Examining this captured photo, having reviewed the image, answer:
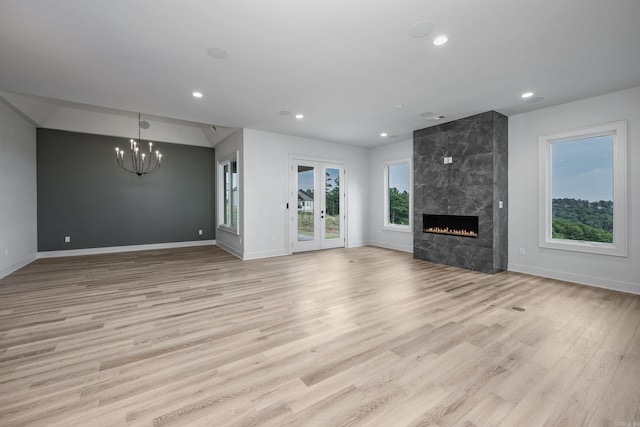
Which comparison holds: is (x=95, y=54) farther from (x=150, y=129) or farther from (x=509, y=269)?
(x=509, y=269)

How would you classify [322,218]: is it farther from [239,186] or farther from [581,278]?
[581,278]

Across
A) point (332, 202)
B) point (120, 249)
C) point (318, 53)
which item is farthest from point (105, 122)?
point (318, 53)

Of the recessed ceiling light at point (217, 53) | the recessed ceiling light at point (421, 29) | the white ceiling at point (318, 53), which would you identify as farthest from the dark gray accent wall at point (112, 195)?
the recessed ceiling light at point (421, 29)

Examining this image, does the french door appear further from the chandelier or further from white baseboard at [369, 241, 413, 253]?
the chandelier

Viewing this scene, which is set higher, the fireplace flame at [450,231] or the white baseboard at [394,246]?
the fireplace flame at [450,231]

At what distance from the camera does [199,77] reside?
3.55 m

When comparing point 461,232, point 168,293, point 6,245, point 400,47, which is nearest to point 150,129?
point 6,245

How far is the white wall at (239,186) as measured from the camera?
610 cm

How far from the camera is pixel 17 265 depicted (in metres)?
5.08

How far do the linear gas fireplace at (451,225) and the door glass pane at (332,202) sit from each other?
243cm

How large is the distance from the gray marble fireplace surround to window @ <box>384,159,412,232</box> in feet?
3.45

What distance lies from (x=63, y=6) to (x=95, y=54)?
79 centimetres

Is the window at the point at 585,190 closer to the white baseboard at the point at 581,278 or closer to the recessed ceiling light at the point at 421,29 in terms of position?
the white baseboard at the point at 581,278

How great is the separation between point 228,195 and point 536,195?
691 cm
